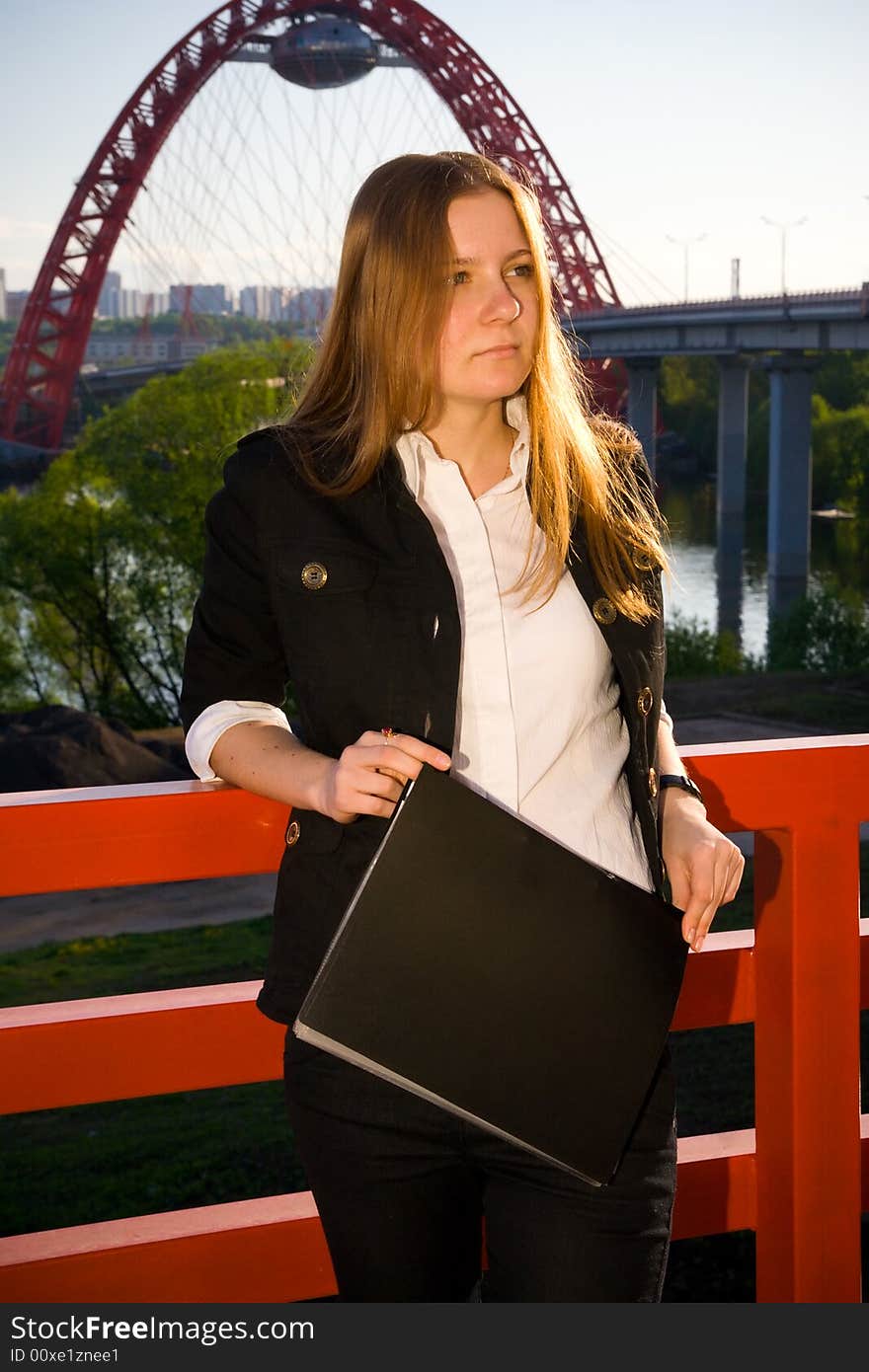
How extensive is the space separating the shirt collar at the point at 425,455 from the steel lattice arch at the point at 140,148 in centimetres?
3422

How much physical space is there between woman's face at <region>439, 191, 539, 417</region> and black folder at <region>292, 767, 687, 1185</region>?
1.30 feet

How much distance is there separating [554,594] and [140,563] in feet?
61.5

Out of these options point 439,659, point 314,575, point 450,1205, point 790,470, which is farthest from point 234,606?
point 790,470

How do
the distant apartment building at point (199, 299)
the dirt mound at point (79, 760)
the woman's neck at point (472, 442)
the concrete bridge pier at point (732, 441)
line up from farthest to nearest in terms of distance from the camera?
the distant apartment building at point (199, 299) → the concrete bridge pier at point (732, 441) → the dirt mound at point (79, 760) → the woman's neck at point (472, 442)

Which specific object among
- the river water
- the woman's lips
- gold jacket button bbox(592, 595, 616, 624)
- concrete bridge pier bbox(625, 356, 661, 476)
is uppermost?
concrete bridge pier bbox(625, 356, 661, 476)

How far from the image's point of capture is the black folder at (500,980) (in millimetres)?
1153

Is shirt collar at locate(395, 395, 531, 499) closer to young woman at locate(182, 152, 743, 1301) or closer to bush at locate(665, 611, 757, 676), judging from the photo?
young woman at locate(182, 152, 743, 1301)

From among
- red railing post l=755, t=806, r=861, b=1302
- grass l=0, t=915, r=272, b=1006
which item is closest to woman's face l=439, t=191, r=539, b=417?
red railing post l=755, t=806, r=861, b=1302

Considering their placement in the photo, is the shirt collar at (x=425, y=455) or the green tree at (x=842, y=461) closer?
the shirt collar at (x=425, y=455)

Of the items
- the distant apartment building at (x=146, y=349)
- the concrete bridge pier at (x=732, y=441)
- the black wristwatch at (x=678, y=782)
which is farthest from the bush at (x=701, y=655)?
the distant apartment building at (x=146, y=349)

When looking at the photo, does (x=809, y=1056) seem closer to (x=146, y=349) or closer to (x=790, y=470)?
(x=790, y=470)

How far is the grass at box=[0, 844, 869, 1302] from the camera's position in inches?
172

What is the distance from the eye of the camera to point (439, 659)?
4.16ft

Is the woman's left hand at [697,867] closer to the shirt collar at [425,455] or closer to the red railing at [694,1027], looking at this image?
the red railing at [694,1027]
